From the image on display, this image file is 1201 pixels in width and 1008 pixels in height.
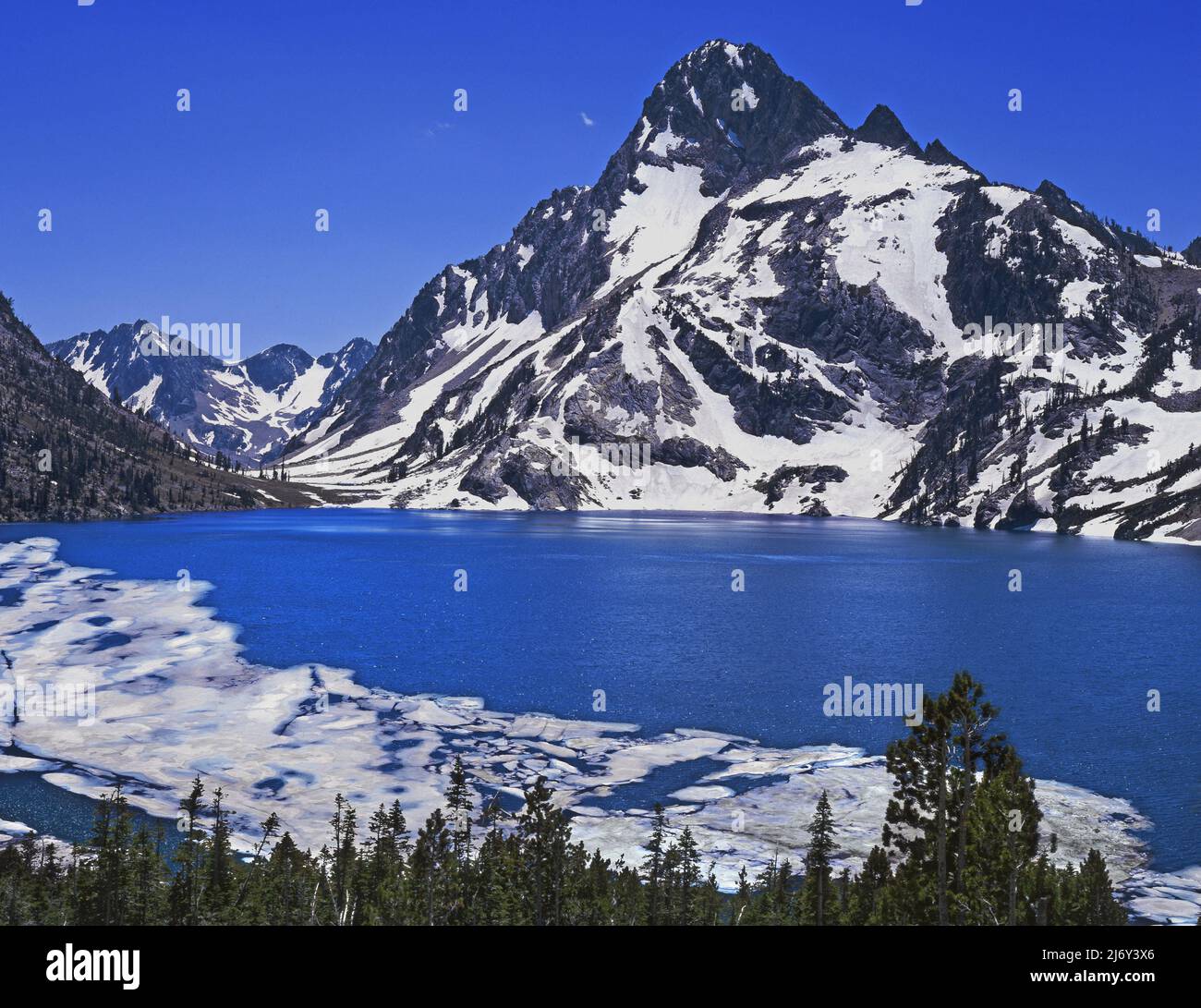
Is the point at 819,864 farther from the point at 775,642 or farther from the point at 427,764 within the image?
the point at 775,642

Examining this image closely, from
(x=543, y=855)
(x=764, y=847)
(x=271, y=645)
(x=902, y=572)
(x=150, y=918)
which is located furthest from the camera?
(x=902, y=572)

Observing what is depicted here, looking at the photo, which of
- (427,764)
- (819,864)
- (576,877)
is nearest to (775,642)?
(427,764)

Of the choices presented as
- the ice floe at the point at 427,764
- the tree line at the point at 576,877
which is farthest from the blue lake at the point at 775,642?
the tree line at the point at 576,877

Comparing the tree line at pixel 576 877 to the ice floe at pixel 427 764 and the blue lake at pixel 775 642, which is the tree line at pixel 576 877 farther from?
the blue lake at pixel 775 642

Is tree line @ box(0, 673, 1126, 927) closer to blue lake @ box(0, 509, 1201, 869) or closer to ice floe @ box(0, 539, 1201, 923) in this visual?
ice floe @ box(0, 539, 1201, 923)

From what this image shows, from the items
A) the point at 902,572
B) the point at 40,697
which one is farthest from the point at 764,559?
the point at 40,697

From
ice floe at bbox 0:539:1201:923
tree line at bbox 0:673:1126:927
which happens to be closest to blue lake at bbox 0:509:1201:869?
ice floe at bbox 0:539:1201:923
